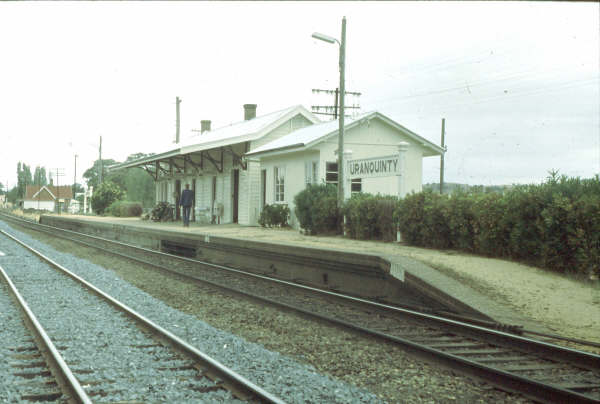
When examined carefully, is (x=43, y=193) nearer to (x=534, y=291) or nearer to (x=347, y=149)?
(x=347, y=149)

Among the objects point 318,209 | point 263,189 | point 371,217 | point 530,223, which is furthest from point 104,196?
point 530,223

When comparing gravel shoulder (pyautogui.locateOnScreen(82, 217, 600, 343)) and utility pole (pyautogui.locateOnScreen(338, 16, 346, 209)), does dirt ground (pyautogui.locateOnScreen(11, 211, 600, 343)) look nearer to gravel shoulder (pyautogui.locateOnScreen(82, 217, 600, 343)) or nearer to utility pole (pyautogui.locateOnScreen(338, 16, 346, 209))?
gravel shoulder (pyautogui.locateOnScreen(82, 217, 600, 343))

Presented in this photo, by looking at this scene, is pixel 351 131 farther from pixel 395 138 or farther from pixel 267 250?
pixel 267 250

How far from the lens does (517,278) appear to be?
8.78 m

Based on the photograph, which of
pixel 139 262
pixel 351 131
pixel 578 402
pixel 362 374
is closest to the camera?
pixel 578 402

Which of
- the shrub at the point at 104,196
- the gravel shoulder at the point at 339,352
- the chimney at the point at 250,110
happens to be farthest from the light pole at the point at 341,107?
the shrub at the point at 104,196

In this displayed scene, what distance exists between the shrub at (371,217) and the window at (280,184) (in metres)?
6.88

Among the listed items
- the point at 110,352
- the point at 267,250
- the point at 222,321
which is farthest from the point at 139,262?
the point at 110,352

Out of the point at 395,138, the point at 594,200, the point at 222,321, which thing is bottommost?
the point at 222,321

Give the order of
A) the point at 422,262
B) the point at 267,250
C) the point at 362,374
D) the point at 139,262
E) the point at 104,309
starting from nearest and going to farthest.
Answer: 1. the point at 362,374
2. the point at 104,309
3. the point at 422,262
4. the point at 267,250
5. the point at 139,262

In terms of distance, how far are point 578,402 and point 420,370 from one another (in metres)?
1.39

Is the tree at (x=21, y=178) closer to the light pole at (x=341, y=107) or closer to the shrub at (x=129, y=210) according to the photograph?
the shrub at (x=129, y=210)

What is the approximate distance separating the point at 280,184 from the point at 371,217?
843 centimetres

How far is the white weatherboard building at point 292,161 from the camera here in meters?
19.9
